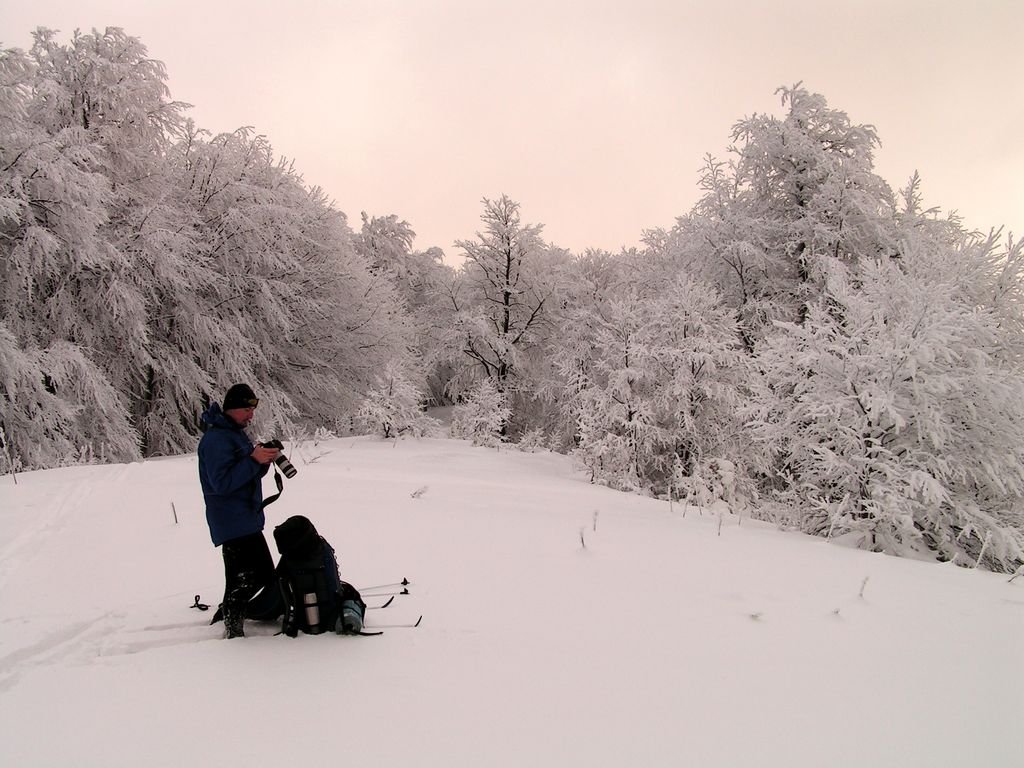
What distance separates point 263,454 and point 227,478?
0.81 feet

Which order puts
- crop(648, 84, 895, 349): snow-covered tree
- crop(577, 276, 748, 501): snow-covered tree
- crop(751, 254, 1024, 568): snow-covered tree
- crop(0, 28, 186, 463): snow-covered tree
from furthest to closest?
crop(648, 84, 895, 349): snow-covered tree < crop(0, 28, 186, 463): snow-covered tree < crop(577, 276, 748, 501): snow-covered tree < crop(751, 254, 1024, 568): snow-covered tree

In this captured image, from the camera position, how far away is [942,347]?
6461 millimetres

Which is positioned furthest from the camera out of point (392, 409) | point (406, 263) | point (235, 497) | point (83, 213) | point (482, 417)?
point (406, 263)

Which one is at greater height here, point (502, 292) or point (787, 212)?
point (787, 212)

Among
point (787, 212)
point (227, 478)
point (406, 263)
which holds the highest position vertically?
point (406, 263)

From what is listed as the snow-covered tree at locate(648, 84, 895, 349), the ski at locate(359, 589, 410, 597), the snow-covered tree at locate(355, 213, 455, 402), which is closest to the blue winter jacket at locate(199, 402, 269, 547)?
the ski at locate(359, 589, 410, 597)

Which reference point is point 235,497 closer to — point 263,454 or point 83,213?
point 263,454

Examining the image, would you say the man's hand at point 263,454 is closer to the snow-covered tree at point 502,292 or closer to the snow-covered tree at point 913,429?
the snow-covered tree at point 913,429

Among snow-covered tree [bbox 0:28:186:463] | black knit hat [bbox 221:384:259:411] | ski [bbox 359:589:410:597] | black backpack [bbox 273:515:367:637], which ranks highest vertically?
snow-covered tree [bbox 0:28:186:463]

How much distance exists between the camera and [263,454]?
10.2 feet

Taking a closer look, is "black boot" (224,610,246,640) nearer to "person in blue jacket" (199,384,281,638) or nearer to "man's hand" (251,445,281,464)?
"person in blue jacket" (199,384,281,638)

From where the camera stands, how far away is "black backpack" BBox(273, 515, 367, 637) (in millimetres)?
3096

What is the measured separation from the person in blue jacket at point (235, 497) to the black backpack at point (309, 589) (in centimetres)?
22

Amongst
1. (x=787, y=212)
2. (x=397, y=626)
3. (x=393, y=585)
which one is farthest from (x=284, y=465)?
(x=787, y=212)
